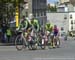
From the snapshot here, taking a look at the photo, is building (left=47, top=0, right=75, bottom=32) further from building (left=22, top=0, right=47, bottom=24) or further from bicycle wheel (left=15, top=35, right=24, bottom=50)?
bicycle wheel (left=15, top=35, right=24, bottom=50)

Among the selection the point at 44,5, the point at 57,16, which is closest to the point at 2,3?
the point at 44,5

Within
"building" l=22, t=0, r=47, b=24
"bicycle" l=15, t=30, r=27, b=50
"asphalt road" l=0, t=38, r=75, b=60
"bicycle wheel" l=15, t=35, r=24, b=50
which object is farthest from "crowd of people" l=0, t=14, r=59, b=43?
"building" l=22, t=0, r=47, b=24

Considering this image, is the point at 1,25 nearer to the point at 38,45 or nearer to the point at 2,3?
the point at 2,3

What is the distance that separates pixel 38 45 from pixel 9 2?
662 centimetres

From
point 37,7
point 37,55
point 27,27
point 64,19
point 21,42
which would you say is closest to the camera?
point 37,55

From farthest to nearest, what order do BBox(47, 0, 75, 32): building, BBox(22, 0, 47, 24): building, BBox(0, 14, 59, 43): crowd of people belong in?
BBox(47, 0, 75, 32): building, BBox(22, 0, 47, 24): building, BBox(0, 14, 59, 43): crowd of people

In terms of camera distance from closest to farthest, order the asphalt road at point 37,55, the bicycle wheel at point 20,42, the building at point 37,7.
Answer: the asphalt road at point 37,55, the bicycle wheel at point 20,42, the building at point 37,7

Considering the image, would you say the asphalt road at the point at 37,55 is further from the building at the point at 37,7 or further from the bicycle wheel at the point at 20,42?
the building at the point at 37,7

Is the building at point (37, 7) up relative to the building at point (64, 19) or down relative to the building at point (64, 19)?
up

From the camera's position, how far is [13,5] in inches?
1100

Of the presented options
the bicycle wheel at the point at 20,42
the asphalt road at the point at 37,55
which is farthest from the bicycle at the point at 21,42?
the asphalt road at the point at 37,55

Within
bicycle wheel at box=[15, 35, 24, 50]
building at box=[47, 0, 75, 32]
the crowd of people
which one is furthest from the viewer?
building at box=[47, 0, 75, 32]

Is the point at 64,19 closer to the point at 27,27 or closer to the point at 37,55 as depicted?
the point at 27,27

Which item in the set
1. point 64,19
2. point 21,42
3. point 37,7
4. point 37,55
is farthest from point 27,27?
point 64,19
